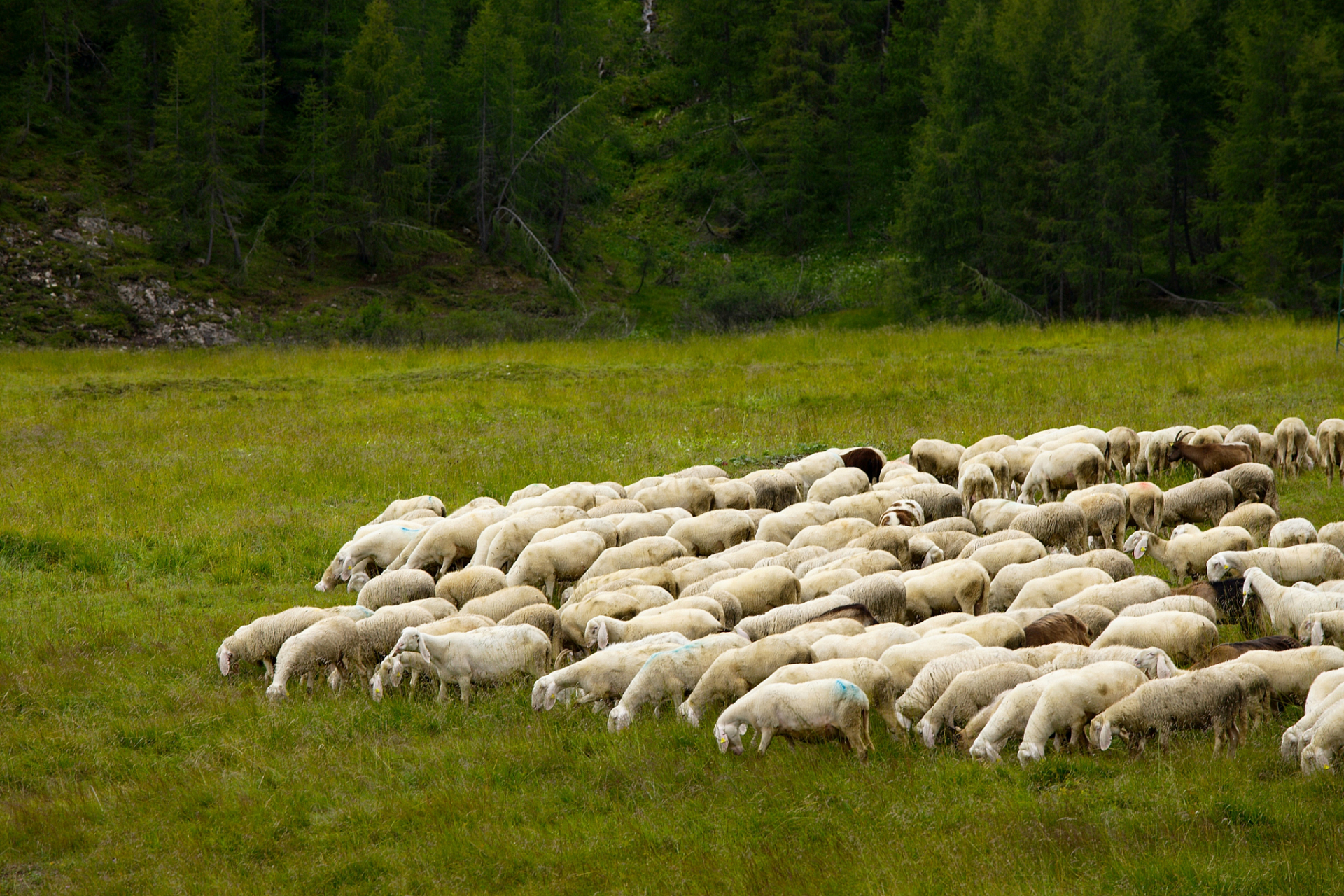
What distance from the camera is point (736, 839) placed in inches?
263

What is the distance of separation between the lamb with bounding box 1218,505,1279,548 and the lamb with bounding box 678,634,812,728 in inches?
245

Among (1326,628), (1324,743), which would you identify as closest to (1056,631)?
(1326,628)

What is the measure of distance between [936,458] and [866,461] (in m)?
0.99

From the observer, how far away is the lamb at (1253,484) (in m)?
13.7

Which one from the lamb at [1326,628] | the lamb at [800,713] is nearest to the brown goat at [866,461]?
the lamb at [1326,628]

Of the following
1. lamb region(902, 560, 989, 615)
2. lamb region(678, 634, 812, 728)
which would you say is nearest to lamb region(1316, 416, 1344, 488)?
lamb region(902, 560, 989, 615)

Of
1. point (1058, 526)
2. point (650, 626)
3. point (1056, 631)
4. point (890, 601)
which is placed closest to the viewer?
point (1056, 631)

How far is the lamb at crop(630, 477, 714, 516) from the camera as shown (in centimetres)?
1458

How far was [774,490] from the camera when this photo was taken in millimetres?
15070

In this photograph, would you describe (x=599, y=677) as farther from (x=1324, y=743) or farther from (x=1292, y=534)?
(x=1292, y=534)

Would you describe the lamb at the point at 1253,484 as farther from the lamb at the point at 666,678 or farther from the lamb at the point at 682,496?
the lamb at the point at 666,678

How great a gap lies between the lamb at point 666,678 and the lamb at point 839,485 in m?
6.42

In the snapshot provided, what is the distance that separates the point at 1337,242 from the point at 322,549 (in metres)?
39.4

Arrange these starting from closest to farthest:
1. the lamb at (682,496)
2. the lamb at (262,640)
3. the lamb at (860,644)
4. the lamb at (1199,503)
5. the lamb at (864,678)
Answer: the lamb at (864,678), the lamb at (860,644), the lamb at (262,640), the lamb at (1199,503), the lamb at (682,496)
